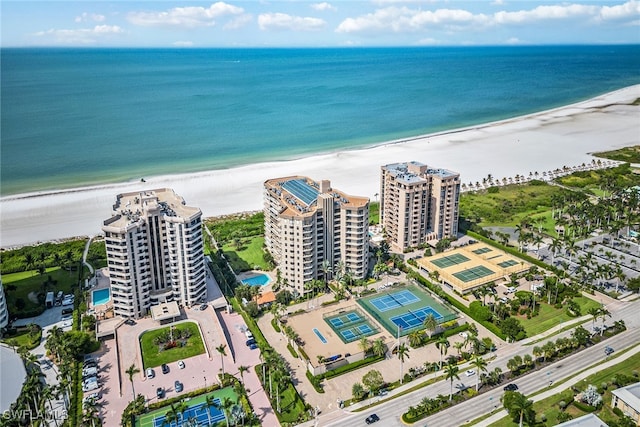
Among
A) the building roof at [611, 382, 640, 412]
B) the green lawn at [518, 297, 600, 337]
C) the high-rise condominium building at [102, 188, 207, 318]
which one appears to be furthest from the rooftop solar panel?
the building roof at [611, 382, 640, 412]

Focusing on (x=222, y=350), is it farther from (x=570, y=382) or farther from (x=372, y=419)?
(x=570, y=382)

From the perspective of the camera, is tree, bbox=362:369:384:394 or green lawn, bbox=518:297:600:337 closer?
tree, bbox=362:369:384:394

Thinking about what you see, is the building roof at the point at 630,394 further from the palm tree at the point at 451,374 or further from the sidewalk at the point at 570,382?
the palm tree at the point at 451,374

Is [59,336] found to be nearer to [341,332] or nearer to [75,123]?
[341,332]

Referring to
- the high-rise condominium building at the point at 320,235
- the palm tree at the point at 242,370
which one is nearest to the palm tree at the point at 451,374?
the palm tree at the point at 242,370

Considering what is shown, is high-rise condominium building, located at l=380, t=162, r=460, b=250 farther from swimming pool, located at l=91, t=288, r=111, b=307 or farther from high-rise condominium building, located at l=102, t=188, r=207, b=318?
swimming pool, located at l=91, t=288, r=111, b=307

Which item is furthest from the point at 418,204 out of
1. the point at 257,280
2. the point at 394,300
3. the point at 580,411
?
the point at 580,411
